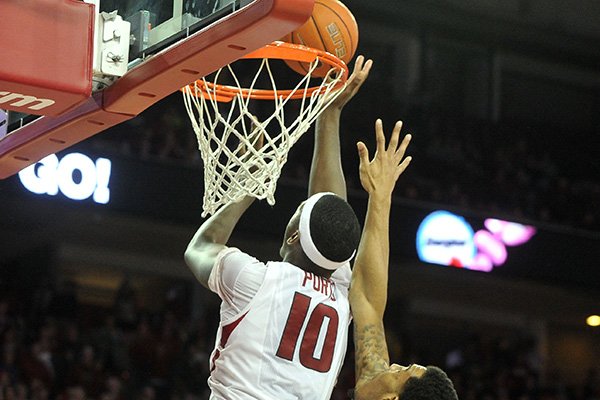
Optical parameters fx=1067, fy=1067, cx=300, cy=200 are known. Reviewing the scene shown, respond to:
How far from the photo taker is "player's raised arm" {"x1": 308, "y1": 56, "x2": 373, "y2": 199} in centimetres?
403

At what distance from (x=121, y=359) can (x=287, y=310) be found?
705 cm

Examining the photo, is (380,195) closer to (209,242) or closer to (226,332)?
(209,242)

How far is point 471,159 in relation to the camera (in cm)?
1449

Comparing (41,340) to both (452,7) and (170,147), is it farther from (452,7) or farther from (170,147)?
(452,7)

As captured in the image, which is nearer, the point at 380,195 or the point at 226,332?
the point at 226,332

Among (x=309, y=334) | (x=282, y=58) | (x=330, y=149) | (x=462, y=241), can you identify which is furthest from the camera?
(x=462, y=241)

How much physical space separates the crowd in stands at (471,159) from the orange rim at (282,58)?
6.95 metres

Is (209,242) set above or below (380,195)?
below

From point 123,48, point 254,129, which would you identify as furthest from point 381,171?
point 123,48

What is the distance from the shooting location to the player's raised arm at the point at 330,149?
4.03m

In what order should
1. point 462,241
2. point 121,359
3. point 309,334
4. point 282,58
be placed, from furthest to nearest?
point 462,241
point 121,359
point 282,58
point 309,334

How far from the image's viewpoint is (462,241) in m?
12.0

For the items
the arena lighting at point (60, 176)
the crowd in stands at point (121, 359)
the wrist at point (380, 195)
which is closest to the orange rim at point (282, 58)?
the wrist at point (380, 195)

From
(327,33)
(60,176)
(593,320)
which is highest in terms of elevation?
(327,33)
